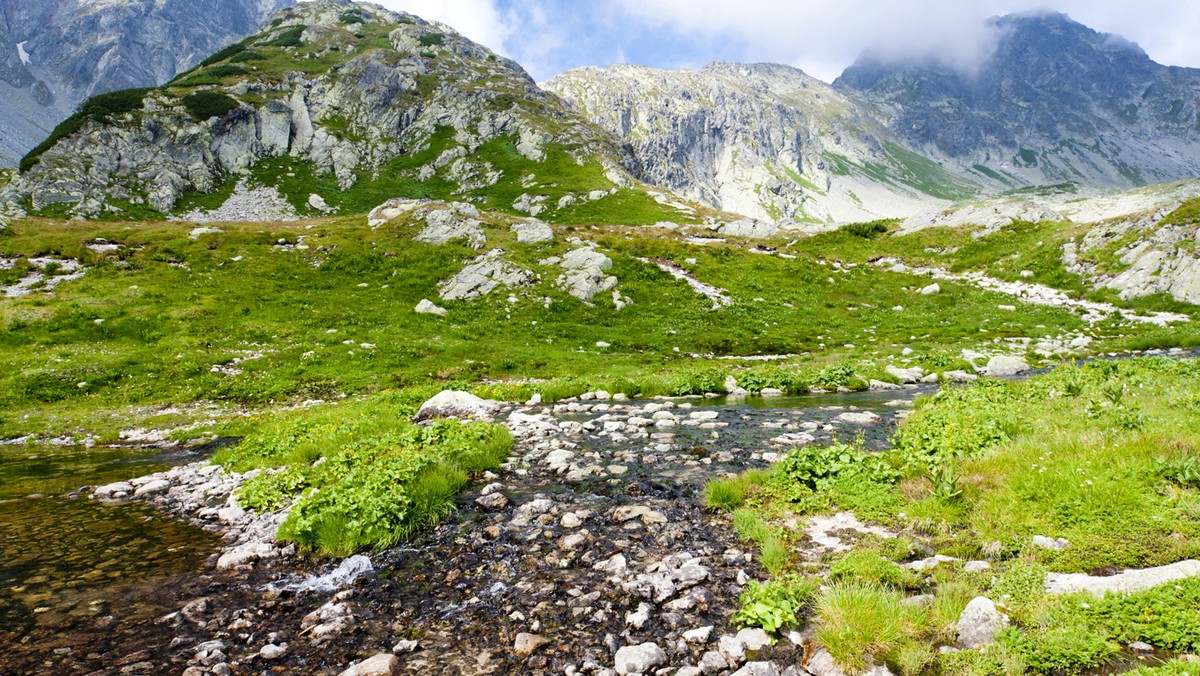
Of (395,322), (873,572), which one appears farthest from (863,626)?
(395,322)

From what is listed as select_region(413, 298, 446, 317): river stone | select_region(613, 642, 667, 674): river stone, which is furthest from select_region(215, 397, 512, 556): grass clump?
select_region(413, 298, 446, 317): river stone

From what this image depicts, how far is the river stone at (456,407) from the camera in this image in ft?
60.2

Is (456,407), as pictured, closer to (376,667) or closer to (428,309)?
(376,667)

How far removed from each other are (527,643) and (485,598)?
1265 mm

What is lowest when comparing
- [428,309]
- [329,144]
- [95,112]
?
[428,309]

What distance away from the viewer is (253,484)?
1080 cm

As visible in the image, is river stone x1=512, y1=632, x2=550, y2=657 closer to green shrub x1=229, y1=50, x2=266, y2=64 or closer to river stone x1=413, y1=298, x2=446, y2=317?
river stone x1=413, y1=298, x2=446, y2=317

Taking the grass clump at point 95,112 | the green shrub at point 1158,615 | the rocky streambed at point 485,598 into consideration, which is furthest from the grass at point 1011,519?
the grass clump at point 95,112

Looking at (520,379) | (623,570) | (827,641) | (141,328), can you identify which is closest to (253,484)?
(623,570)

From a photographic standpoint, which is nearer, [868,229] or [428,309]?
[428,309]

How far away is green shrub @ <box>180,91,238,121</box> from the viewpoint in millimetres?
120312

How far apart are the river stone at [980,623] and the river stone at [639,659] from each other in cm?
300

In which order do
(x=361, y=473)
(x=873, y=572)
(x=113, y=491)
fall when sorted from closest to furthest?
1. (x=873, y=572)
2. (x=361, y=473)
3. (x=113, y=491)

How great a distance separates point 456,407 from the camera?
19.1 meters
